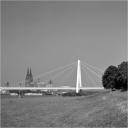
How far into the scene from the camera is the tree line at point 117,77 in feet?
123

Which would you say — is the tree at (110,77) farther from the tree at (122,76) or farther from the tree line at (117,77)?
the tree at (122,76)

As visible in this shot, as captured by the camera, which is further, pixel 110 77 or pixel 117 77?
pixel 110 77

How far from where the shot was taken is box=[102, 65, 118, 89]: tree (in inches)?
1685

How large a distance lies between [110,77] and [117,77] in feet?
14.7

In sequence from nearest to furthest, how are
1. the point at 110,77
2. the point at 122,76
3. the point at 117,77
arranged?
1. the point at 122,76
2. the point at 117,77
3. the point at 110,77

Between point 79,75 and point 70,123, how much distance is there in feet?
121

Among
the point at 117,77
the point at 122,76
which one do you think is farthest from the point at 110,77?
the point at 122,76

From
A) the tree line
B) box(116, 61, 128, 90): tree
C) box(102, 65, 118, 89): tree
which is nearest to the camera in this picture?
box(116, 61, 128, 90): tree

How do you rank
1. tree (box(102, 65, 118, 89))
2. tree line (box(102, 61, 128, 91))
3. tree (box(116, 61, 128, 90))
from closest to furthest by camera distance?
tree (box(116, 61, 128, 90))
tree line (box(102, 61, 128, 91))
tree (box(102, 65, 118, 89))

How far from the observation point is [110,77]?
4391 centimetres

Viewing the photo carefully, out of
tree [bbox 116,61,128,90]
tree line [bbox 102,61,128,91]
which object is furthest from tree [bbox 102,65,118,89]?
tree [bbox 116,61,128,90]

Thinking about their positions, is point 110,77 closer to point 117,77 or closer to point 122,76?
point 117,77

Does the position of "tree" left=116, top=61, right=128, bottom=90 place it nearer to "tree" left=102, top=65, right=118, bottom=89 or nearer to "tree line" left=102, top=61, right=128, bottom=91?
"tree line" left=102, top=61, right=128, bottom=91

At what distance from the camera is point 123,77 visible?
3716cm
